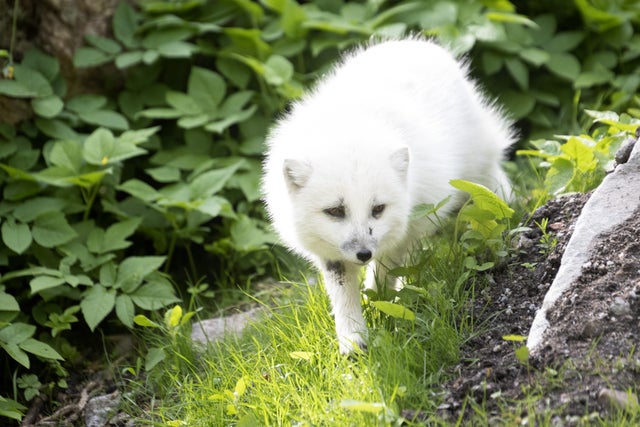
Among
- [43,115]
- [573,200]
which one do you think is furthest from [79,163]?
[573,200]

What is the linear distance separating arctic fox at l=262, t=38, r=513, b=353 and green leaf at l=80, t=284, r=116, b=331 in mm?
1236

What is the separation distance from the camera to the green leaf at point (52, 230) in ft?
17.9

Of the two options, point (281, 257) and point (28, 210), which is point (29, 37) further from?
point (281, 257)

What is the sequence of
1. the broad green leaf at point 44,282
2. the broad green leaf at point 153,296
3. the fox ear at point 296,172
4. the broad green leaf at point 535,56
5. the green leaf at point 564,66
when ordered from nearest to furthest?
the fox ear at point 296,172, the broad green leaf at point 44,282, the broad green leaf at point 153,296, the broad green leaf at point 535,56, the green leaf at point 564,66

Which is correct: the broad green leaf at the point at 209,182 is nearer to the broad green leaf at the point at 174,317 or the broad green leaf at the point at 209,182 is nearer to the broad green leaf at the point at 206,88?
the broad green leaf at the point at 206,88

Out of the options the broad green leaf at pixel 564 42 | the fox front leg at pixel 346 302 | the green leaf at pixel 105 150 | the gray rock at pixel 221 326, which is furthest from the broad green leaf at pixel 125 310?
the broad green leaf at pixel 564 42

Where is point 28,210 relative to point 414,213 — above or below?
below

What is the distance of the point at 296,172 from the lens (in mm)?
4328

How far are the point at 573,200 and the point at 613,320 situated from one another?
3.82 ft

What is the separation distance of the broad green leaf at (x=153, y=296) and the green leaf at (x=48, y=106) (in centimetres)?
144

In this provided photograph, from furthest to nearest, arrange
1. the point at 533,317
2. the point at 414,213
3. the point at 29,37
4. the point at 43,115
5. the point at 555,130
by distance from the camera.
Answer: the point at 555,130, the point at 29,37, the point at 43,115, the point at 414,213, the point at 533,317

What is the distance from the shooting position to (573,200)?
4758mm

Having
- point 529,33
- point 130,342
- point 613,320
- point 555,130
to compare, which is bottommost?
point 130,342

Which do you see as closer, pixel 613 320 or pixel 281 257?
pixel 613 320
